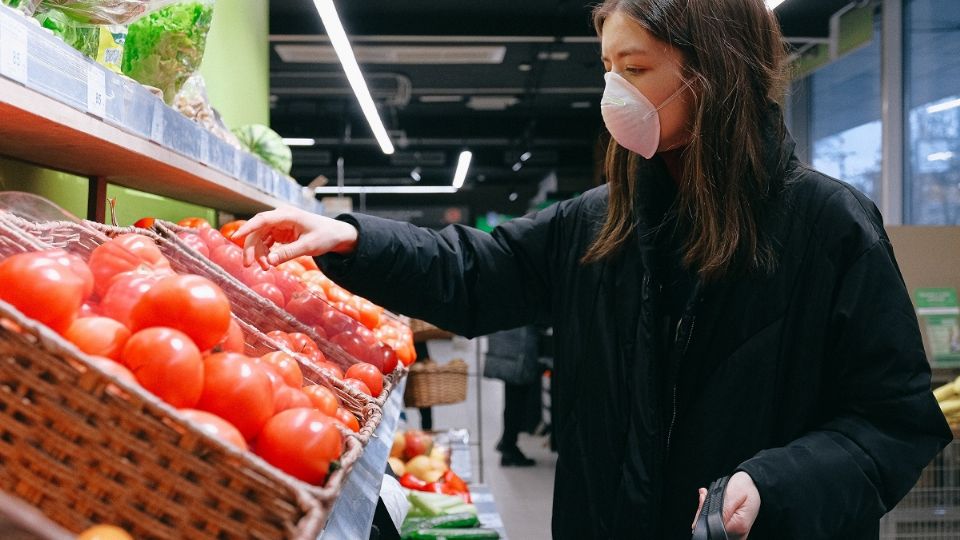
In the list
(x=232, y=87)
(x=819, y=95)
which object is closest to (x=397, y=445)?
(x=232, y=87)

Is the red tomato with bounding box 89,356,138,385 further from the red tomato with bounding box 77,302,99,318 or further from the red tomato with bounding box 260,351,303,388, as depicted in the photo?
the red tomato with bounding box 260,351,303,388

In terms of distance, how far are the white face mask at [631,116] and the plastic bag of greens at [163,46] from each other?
1.13 metres

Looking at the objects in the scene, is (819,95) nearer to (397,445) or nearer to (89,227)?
(397,445)

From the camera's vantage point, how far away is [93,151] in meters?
1.56

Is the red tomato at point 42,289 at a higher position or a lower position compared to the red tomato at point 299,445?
higher

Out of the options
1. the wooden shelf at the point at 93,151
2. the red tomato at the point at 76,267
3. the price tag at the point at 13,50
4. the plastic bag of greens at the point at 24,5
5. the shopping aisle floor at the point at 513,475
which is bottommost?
the shopping aisle floor at the point at 513,475

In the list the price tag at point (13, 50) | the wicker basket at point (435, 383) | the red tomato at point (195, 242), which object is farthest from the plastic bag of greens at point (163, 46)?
the wicker basket at point (435, 383)

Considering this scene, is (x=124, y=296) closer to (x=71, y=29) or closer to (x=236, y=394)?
(x=236, y=394)

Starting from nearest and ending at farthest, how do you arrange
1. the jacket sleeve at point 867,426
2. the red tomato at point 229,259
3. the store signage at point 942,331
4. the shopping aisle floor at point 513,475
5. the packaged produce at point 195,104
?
1. the jacket sleeve at point 867,426
2. the red tomato at point 229,259
3. the packaged produce at point 195,104
4. the store signage at point 942,331
5. the shopping aisle floor at point 513,475

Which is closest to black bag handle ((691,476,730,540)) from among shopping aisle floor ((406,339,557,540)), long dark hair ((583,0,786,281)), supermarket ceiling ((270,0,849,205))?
long dark hair ((583,0,786,281))

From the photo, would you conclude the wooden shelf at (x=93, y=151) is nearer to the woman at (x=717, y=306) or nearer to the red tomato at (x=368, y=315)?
the woman at (x=717, y=306)

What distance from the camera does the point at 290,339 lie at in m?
1.55

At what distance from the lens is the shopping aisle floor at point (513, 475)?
219 inches

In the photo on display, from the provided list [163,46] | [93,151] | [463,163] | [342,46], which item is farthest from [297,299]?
[463,163]
